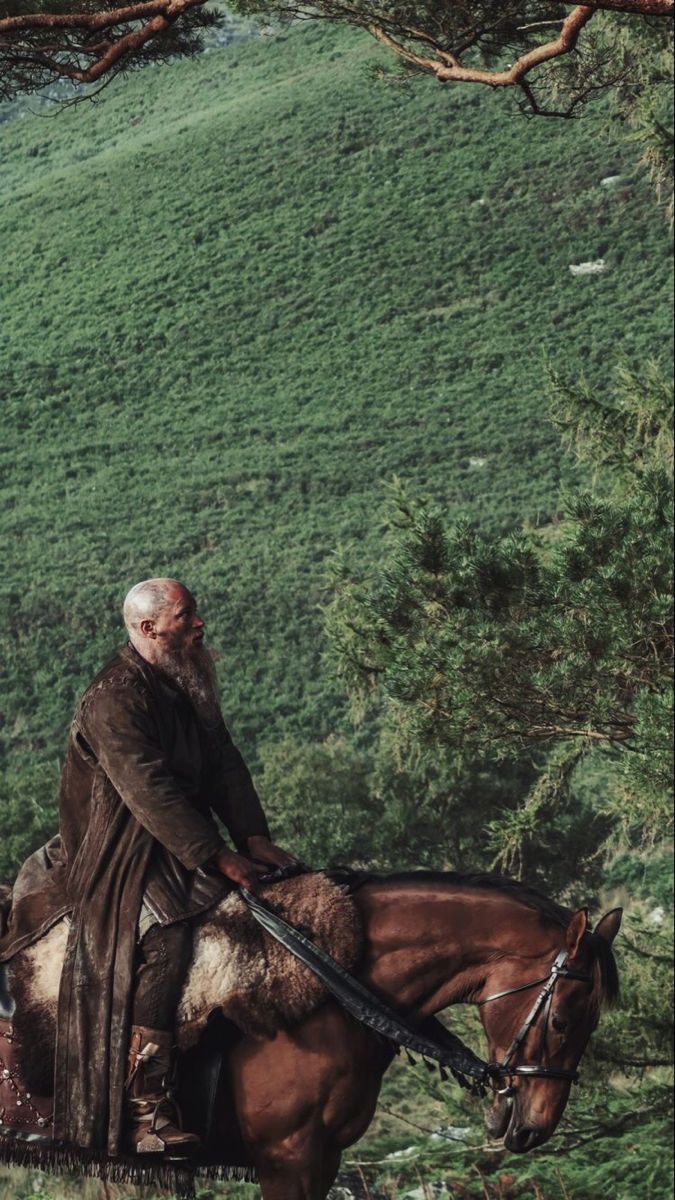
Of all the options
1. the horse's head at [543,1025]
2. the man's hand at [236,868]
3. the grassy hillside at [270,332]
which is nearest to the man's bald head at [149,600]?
the man's hand at [236,868]

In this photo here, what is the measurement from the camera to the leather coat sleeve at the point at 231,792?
4496 millimetres

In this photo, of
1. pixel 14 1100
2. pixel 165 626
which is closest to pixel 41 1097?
pixel 14 1100

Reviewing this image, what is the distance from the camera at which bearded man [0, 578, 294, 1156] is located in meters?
4.12

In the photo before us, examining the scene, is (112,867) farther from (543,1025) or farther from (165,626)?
(543,1025)

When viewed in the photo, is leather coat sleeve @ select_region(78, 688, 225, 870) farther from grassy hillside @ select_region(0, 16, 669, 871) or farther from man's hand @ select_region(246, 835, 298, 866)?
grassy hillside @ select_region(0, 16, 669, 871)

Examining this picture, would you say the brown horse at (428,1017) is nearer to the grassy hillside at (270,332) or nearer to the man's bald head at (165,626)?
the man's bald head at (165,626)

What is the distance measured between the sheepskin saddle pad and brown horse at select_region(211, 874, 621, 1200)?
0.19ft

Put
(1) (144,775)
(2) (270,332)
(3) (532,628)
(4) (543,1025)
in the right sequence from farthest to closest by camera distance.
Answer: (2) (270,332) → (3) (532,628) → (1) (144,775) → (4) (543,1025)

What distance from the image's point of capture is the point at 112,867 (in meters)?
4.19

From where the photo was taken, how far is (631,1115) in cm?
929

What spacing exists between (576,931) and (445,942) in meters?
0.32

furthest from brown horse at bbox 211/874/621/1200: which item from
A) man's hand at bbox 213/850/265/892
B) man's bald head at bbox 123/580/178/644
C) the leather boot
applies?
man's bald head at bbox 123/580/178/644

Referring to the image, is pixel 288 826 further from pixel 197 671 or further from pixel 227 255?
pixel 197 671

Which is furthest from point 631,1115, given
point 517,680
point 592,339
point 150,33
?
point 592,339
